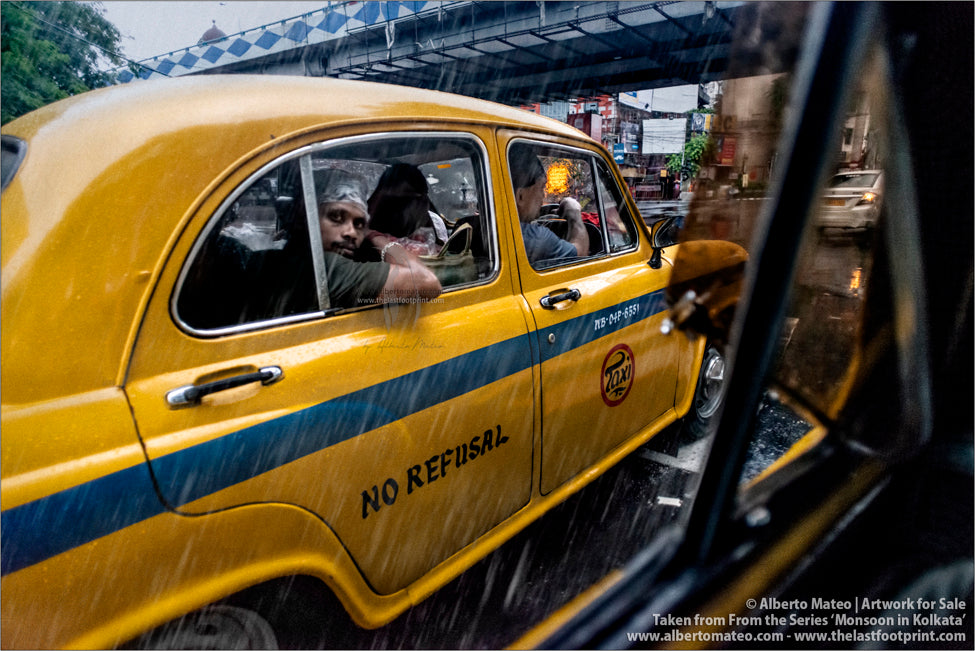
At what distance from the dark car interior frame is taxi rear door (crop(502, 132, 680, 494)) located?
1265 mm

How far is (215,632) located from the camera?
56.2 inches

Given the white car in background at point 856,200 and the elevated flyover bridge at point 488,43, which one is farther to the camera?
the elevated flyover bridge at point 488,43

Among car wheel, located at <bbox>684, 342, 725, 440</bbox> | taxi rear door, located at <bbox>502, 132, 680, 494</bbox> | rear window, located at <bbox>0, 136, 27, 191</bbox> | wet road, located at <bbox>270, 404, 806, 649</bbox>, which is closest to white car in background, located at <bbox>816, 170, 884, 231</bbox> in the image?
wet road, located at <bbox>270, 404, 806, 649</bbox>

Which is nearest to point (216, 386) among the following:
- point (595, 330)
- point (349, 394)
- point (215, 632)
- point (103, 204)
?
point (349, 394)

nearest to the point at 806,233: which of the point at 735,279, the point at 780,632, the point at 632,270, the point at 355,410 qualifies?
the point at 735,279

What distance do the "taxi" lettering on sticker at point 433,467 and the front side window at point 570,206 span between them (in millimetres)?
816

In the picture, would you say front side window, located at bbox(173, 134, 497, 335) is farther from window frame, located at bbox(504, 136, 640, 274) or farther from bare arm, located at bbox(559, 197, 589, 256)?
bare arm, located at bbox(559, 197, 589, 256)

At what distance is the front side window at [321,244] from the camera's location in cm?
147

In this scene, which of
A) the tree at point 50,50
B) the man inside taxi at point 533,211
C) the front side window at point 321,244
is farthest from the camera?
the tree at point 50,50

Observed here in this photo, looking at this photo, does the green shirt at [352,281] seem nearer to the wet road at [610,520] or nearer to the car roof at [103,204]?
the car roof at [103,204]

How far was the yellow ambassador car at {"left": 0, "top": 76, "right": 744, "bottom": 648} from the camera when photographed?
117 cm

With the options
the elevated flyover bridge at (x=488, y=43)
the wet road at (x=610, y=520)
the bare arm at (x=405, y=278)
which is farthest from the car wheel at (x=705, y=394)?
the elevated flyover bridge at (x=488, y=43)

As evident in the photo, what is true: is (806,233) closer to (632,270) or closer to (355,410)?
(355,410)

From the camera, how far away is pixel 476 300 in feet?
6.75
